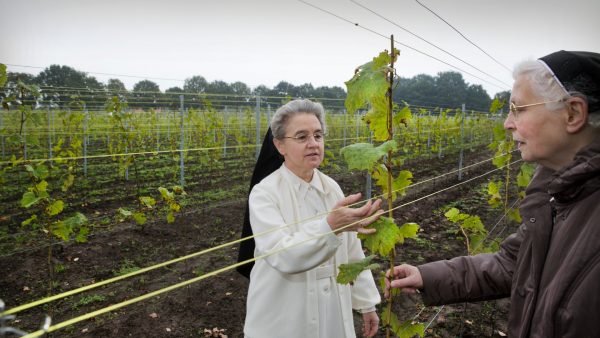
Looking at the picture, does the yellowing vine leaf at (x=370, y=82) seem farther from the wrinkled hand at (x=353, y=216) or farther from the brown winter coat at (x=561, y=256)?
the brown winter coat at (x=561, y=256)

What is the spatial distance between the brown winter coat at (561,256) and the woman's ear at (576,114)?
0.26 feet

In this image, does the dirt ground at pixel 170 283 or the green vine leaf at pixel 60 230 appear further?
the dirt ground at pixel 170 283

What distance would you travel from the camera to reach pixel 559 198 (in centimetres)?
123

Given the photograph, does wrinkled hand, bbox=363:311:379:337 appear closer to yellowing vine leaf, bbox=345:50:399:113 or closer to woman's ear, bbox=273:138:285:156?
woman's ear, bbox=273:138:285:156

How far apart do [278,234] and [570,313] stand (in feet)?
3.38

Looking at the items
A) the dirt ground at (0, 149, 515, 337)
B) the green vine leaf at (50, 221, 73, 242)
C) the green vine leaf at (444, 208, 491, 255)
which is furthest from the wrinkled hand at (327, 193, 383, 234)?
the green vine leaf at (50, 221, 73, 242)

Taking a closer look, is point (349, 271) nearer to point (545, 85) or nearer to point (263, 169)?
point (263, 169)

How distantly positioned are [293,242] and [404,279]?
534 mm

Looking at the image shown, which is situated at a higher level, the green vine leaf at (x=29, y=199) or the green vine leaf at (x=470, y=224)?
the green vine leaf at (x=29, y=199)

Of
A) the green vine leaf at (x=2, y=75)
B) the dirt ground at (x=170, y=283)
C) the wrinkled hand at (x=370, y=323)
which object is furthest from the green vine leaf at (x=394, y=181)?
the green vine leaf at (x=2, y=75)

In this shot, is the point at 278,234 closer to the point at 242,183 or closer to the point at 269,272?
the point at 269,272

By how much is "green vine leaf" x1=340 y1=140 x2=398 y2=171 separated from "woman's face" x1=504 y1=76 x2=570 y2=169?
0.44 m

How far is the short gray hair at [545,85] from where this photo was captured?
1.21 m

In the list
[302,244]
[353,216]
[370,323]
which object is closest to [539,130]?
[353,216]
